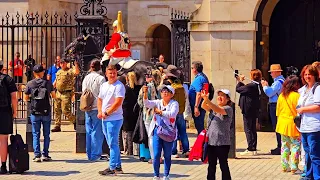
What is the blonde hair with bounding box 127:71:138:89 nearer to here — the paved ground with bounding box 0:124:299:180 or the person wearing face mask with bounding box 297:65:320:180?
the paved ground with bounding box 0:124:299:180

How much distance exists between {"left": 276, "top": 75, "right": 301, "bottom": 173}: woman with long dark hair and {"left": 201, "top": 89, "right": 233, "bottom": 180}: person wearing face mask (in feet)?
6.22

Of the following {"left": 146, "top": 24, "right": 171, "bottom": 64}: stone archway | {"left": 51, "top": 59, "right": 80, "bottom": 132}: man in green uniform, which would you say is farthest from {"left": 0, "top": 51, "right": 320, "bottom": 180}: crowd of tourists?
{"left": 146, "top": 24, "right": 171, "bottom": 64}: stone archway

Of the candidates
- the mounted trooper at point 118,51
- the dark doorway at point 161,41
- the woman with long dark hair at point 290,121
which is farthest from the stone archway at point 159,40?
the woman with long dark hair at point 290,121

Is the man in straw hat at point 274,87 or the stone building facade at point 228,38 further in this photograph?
the stone building facade at point 228,38

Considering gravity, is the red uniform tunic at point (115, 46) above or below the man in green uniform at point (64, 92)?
above

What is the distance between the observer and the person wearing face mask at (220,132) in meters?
11.5

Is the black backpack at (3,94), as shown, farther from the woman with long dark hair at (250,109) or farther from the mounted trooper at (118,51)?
the mounted trooper at (118,51)

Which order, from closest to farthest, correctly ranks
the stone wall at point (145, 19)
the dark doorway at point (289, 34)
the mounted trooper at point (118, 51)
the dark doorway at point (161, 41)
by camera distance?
the mounted trooper at point (118, 51), the dark doorway at point (289, 34), the stone wall at point (145, 19), the dark doorway at point (161, 41)

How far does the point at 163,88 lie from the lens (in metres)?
12.3

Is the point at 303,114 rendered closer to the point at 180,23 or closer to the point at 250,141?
the point at 250,141

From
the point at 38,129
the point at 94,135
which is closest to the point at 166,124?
the point at 94,135

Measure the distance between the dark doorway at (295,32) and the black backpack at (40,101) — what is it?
8.75m

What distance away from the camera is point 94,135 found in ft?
47.8

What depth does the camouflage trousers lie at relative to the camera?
1922cm
